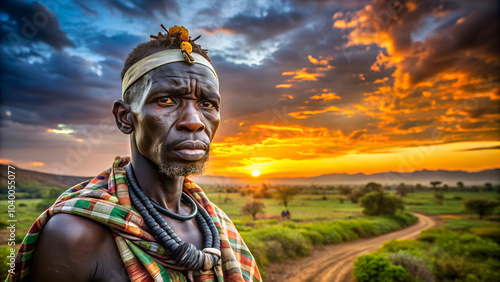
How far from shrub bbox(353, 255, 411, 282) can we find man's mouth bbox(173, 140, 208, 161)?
1691cm

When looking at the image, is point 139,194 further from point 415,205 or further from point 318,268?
point 415,205

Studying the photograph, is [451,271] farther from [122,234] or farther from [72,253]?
[72,253]

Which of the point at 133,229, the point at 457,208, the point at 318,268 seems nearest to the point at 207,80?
the point at 133,229

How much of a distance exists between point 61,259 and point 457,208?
65223 millimetres

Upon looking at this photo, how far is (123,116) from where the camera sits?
86.1 inches

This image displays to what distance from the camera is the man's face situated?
189 centimetres

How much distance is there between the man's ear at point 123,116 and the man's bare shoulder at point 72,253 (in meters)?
0.76

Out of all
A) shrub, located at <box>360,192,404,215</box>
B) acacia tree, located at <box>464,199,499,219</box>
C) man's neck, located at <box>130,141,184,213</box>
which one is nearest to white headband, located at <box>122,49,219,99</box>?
man's neck, located at <box>130,141,184,213</box>

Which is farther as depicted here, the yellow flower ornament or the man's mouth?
the yellow flower ornament

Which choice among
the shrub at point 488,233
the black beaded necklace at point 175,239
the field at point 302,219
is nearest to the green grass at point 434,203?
the field at point 302,219

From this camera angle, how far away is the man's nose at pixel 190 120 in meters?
1.90

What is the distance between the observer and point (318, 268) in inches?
757

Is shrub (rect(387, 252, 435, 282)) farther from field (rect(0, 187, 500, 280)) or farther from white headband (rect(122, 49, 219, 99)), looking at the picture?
white headband (rect(122, 49, 219, 99))

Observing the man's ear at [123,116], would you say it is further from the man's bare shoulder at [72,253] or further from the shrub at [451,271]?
the shrub at [451,271]
